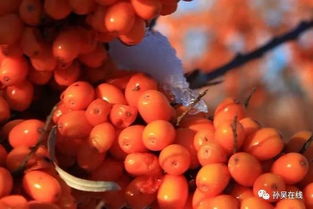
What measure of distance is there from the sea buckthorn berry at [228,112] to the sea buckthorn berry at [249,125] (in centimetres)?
1

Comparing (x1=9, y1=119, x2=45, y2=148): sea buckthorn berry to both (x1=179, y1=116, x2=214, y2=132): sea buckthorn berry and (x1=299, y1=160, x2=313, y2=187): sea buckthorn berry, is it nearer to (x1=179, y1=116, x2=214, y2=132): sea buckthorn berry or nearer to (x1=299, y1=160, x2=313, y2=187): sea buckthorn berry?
(x1=179, y1=116, x2=214, y2=132): sea buckthorn berry

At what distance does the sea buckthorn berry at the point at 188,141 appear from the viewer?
0.88m

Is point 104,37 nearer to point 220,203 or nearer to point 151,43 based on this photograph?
point 151,43

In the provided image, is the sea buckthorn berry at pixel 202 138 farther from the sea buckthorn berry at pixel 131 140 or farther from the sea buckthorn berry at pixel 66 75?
the sea buckthorn berry at pixel 66 75

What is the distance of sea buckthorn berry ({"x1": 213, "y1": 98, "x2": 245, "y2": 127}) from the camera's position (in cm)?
90

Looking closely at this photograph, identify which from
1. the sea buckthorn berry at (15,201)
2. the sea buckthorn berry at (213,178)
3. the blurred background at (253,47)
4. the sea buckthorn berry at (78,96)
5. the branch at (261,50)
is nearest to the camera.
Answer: the sea buckthorn berry at (15,201)

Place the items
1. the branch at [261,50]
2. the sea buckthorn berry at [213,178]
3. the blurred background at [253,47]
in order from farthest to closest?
the blurred background at [253,47] < the branch at [261,50] < the sea buckthorn berry at [213,178]

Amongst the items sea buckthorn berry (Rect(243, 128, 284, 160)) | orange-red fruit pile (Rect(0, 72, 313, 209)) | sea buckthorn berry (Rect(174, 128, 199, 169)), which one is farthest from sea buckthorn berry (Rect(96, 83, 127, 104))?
sea buckthorn berry (Rect(243, 128, 284, 160))

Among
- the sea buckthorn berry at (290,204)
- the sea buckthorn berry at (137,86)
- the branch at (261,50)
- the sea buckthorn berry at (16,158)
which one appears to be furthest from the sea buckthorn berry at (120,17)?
the branch at (261,50)

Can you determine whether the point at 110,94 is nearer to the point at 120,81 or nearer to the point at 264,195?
the point at 120,81

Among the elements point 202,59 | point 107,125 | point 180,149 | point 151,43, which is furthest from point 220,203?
point 202,59

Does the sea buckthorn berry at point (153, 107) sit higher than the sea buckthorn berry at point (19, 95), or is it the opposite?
the sea buckthorn berry at point (153, 107)

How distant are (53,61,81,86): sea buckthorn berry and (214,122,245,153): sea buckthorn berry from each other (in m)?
0.25

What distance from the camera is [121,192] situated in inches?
35.0
